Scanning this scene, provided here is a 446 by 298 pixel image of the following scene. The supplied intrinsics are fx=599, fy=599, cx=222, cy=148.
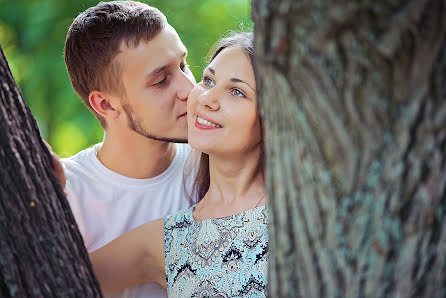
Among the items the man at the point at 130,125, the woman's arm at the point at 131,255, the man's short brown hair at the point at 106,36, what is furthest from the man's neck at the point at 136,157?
the woman's arm at the point at 131,255

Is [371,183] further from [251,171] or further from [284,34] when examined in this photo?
[251,171]

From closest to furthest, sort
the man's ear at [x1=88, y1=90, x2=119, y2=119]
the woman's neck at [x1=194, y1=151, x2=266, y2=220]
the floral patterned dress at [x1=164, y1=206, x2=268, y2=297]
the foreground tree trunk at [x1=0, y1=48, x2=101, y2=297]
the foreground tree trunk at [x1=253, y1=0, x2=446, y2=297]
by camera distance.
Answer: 1. the foreground tree trunk at [x1=253, y1=0, x2=446, y2=297]
2. the foreground tree trunk at [x1=0, y1=48, x2=101, y2=297]
3. the floral patterned dress at [x1=164, y1=206, x2=268, y2=297]
4. the woman's neck at [x1=194, y1=151, x2=266, y2=220]
5. the man's ear at [x1=88, y1=90, x2=119, y2=119]

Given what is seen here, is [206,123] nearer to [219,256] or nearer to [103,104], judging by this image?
[219,256]

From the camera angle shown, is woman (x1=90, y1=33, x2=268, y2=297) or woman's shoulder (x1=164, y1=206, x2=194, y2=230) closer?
woman (x1=90, y1=33, x2=268, y2=297)

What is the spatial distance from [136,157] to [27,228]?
6.50ft

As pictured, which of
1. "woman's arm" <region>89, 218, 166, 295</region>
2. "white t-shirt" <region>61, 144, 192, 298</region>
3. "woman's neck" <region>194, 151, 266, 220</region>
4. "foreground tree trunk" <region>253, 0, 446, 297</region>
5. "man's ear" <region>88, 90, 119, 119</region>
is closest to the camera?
"foreground tree trunk" <region>253, 0, 446, 297</region>

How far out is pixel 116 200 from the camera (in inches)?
138

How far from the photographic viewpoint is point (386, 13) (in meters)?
1.07

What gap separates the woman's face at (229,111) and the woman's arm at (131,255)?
20.3 inches

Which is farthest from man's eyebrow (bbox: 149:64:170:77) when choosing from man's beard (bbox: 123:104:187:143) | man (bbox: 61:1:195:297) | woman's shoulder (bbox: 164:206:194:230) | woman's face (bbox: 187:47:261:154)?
woman's shoulder (bbox: 164:206:194:230)

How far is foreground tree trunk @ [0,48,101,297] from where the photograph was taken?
1.63 metres

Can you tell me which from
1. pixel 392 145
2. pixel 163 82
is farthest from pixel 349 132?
pixel 163 82

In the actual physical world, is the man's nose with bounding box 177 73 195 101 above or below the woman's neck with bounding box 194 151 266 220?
above

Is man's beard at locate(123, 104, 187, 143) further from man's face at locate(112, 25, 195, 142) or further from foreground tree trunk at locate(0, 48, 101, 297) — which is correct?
foreground tree trunk at locate(0, 48, 101, 297)
